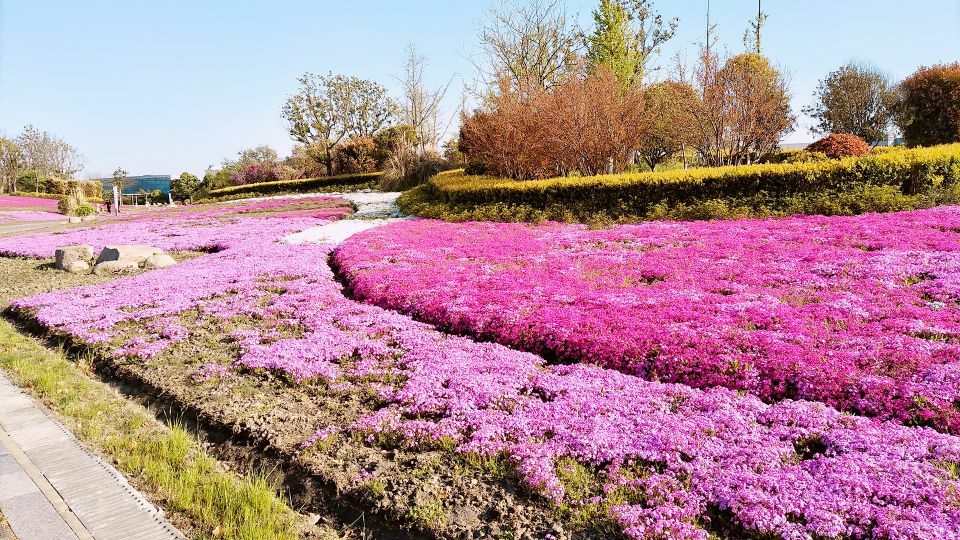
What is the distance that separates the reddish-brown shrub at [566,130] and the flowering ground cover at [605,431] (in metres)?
15.0

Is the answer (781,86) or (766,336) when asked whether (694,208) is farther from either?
(781,86)

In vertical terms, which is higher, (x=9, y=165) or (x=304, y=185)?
(x=9, y=165)

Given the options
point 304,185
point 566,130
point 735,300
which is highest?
point 304,185

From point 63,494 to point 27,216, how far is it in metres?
39.5

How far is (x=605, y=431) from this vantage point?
16.1 ft

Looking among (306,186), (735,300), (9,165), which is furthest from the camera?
(9,165)

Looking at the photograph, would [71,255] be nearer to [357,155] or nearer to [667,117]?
[667,117]

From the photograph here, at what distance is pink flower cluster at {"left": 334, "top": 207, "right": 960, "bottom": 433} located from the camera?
5.70m

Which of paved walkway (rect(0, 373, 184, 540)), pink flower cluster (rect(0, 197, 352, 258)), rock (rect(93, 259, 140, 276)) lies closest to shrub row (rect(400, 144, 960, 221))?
pink flower cluster (rect(0, 197, 352, 258))

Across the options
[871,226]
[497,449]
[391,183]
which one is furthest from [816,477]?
[391,183]

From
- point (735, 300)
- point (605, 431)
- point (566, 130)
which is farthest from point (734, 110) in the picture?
point (605, 431)

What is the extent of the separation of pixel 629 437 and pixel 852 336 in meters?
3.38

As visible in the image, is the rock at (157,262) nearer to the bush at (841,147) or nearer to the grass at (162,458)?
the grass at (162,458)

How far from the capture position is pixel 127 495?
4309 mm
